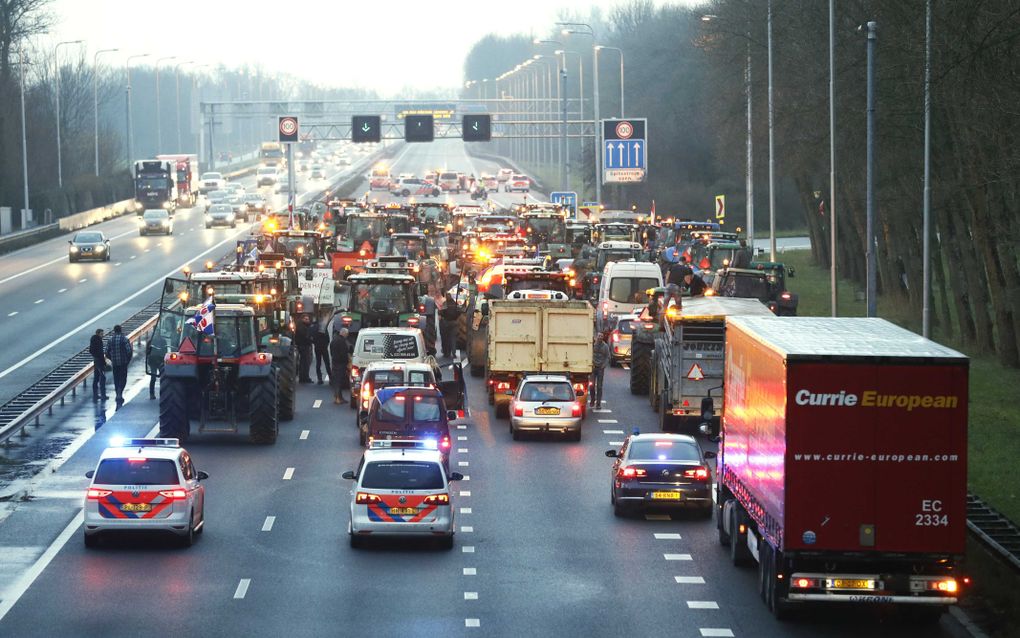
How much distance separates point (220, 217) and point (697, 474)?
267ft

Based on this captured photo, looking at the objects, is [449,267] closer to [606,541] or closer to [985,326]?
[985,326]

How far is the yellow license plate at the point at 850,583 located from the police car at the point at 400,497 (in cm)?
732

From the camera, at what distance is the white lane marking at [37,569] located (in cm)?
2407

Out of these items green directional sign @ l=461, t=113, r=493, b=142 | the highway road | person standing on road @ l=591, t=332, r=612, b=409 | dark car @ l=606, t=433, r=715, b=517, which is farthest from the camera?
green directional sign @ l=461, t=113, r=493, b=142

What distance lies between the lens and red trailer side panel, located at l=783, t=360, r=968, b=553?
20719 millimetres

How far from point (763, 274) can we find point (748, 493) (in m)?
30.2

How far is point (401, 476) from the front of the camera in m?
26.9

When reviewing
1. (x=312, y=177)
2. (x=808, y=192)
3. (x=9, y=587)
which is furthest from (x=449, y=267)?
(x=312, y=177)

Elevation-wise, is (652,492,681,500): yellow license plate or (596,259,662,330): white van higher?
(596,259,662,330): white van

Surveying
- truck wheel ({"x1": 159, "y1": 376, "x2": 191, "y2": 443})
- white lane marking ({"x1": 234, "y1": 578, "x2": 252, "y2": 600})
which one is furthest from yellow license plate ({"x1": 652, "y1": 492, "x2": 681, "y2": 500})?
truck wheel ({"x1": 159, "y1": 376, "x2": 191, "y2": 443})

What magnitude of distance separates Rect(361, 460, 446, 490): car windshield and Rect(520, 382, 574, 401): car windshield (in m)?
11.6

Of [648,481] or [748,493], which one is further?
[648,481]

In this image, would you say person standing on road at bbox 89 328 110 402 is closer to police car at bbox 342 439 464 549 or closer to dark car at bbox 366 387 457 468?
dark car at bbox 366 387 457 468

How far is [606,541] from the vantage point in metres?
28.3
